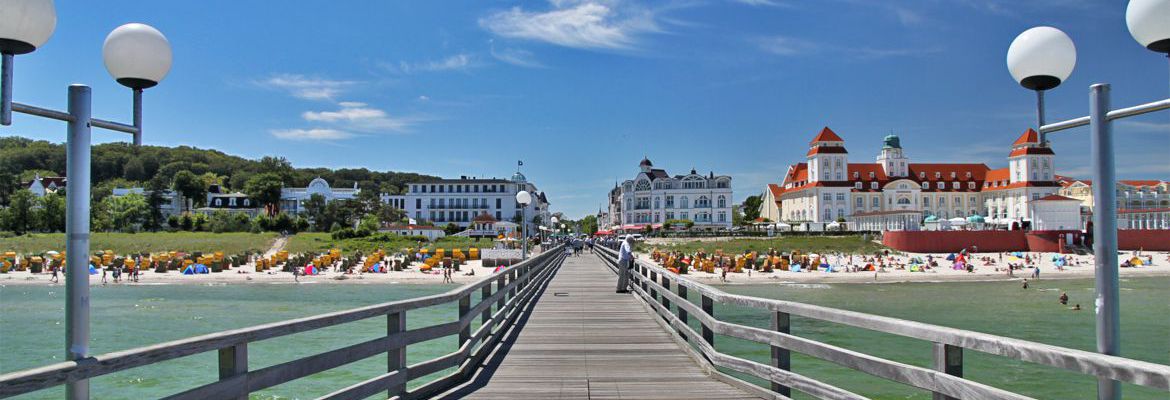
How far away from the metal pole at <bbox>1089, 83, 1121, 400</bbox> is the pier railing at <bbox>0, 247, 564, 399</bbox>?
367 centimetres

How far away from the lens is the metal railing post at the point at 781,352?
5254mm

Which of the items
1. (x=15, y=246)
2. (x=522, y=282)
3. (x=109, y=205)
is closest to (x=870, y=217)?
(x=522, y=282)

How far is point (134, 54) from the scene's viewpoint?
397 centimetres

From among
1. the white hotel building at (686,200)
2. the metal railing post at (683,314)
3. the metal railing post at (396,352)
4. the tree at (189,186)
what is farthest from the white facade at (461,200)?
the metal railing post at (396,352)

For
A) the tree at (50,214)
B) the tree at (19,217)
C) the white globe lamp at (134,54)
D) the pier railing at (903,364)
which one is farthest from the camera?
the tree at (19,217)

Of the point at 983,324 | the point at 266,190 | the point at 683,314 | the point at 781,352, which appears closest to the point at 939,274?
the point at 983,324

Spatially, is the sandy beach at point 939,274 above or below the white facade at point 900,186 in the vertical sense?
below

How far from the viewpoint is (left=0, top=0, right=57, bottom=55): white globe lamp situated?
3148 millimetres

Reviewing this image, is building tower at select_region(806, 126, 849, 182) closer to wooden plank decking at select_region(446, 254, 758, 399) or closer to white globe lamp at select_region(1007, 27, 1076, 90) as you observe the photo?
wooden plank decking at select_region(446, 254, 758, 399)

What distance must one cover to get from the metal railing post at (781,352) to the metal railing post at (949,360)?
172 cm

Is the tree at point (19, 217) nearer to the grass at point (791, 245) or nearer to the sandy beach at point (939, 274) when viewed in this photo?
the grass at point (791, 245)

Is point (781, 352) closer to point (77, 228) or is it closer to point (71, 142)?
point (77, 228)

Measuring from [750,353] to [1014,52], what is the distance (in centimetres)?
1535

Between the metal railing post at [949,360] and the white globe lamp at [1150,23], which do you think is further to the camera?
the metal railing post at [949,360]
